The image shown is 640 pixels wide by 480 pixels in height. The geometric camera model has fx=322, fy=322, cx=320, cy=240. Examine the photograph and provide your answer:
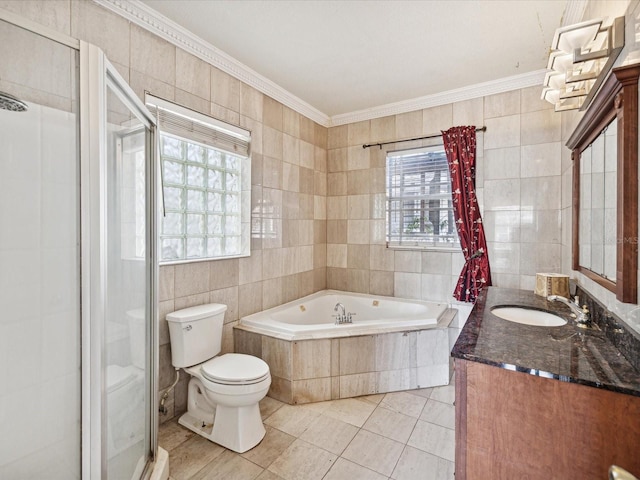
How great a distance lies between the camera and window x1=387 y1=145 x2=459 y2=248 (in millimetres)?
3252

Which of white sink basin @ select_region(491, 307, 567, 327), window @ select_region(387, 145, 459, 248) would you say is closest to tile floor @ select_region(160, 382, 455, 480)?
white sink basin @ select_region(491, 307, 567, 327)

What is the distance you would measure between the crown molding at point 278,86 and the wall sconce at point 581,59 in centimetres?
59

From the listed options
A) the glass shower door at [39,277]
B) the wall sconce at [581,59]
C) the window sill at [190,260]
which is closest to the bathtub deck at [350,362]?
the window sill at [190,260]

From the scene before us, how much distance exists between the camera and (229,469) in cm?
177

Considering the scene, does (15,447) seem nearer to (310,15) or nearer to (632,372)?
(632,372)

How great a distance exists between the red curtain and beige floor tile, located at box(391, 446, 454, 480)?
5.00 ft

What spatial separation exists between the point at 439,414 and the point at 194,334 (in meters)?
1.80

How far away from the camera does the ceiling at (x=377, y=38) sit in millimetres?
1961

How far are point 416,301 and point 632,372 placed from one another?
230cm

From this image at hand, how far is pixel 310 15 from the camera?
80.1 inches

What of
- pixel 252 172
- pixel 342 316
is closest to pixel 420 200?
pixel 342 316

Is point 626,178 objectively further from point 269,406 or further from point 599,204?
point 269,406

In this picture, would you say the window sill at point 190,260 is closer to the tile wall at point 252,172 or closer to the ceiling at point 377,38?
the tile wall at point 252,172

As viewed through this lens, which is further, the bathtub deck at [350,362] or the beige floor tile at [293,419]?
the bathtub deck at [350,362]
